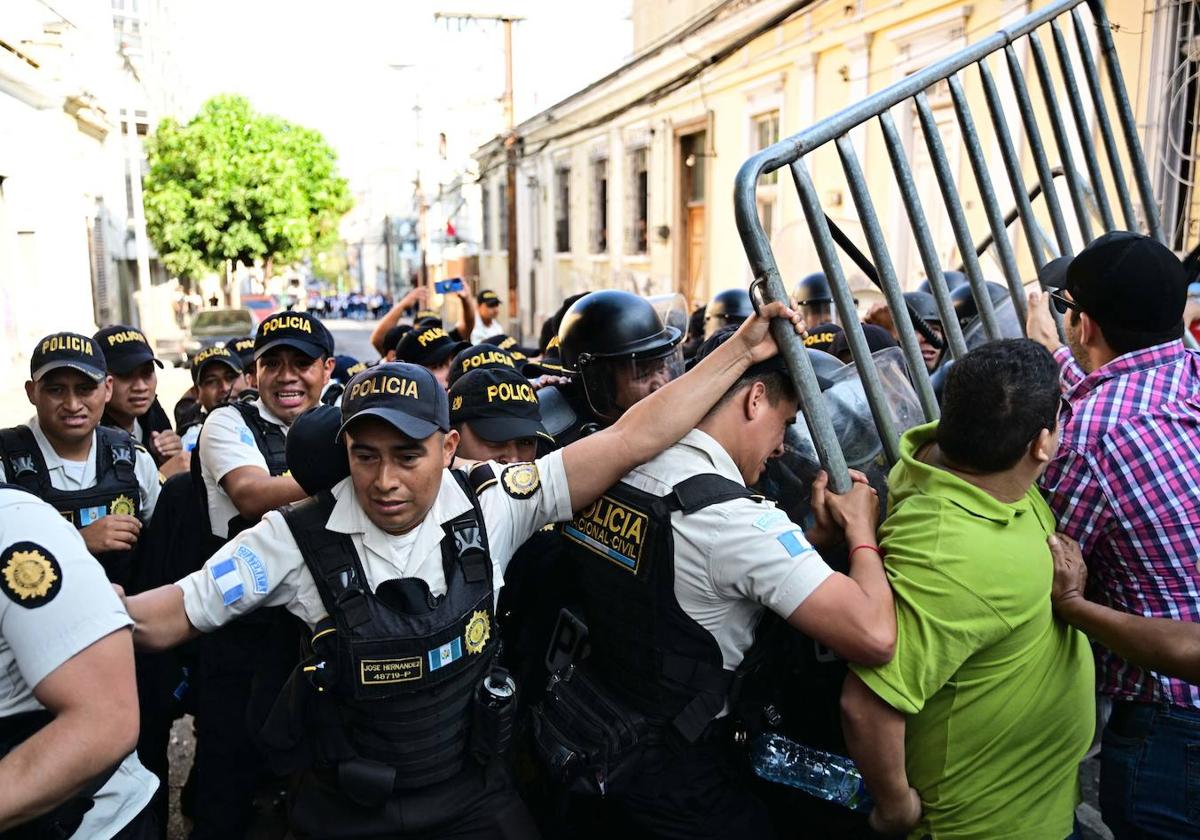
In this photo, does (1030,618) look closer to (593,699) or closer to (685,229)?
(593,699)

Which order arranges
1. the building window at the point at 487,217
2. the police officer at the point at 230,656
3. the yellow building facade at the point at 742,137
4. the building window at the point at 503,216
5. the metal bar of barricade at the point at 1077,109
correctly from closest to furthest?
the metal bar of barricade at the point at 1077,109 → the police officer at the point at 230,656 → the yellow building facade at the point at 742,137 → the building window at the point at 503,216 → the building window at the point at 487,217

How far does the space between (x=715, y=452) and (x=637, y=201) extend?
636 inches

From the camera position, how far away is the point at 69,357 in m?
3.21

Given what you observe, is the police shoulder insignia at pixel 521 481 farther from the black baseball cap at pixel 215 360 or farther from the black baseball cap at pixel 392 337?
the black baseball cap at pixel 392 337

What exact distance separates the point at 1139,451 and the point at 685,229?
558 inches

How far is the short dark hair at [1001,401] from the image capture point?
1.64 m

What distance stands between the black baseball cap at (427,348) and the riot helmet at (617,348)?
1.92m

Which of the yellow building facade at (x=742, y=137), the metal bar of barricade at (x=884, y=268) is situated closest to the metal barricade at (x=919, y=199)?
the metal bar of barricade at (x=884, y=268)

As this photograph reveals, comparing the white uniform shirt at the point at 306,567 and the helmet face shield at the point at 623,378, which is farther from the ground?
the helmet face shield at the point at 623,378

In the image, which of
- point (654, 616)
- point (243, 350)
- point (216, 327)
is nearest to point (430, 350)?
point (243, 350)

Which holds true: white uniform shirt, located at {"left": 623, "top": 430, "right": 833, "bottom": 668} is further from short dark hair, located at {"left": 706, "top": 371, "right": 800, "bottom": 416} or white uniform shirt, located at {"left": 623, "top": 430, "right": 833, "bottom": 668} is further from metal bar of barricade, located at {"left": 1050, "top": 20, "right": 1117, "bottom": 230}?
metal bar of barricade, located at {"left": 1050, "top": 20, "right": 1117, "bottom": 230}

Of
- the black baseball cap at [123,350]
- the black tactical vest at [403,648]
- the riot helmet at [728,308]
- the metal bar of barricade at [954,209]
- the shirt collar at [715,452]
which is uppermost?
the metal bar of barricade at [954,209]

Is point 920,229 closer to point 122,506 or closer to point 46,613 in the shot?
point 46,613

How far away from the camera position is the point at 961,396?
66.6 inches
